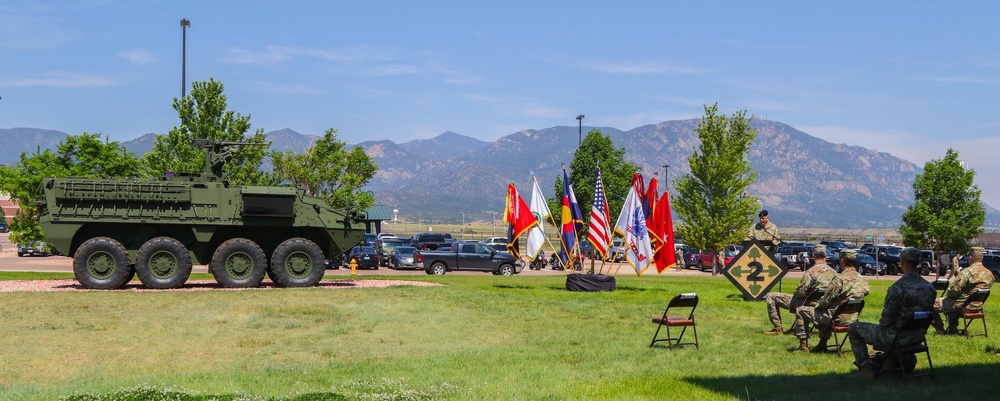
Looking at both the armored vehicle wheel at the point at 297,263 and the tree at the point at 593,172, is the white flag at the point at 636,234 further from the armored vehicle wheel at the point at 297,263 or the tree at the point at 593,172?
the tree at the point at 593,172

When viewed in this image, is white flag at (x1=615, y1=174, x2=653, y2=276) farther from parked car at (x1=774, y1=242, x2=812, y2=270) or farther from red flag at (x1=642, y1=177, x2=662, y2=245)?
parked car at (x1=774, y1=242, x2=812, y2=270)

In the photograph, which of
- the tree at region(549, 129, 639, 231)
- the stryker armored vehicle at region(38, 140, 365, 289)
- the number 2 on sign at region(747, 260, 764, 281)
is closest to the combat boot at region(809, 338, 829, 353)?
the number 2 on sign at region(747, 260, 764, 281)

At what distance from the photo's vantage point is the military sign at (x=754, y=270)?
69.4ft

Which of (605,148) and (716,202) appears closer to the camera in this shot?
(716,202)

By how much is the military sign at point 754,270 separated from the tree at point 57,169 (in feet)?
89.1

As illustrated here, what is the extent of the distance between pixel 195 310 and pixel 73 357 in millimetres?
6316

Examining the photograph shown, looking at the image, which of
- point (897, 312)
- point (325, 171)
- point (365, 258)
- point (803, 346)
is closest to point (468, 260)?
point (365, 258)

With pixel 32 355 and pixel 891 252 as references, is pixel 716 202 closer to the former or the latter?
pixel 891 252

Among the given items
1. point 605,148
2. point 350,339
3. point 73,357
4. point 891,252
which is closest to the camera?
point 73,357

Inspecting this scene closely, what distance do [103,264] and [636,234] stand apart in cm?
1324

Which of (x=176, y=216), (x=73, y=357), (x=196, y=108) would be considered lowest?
(x=73, y=357)

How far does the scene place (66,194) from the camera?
25.4 metres

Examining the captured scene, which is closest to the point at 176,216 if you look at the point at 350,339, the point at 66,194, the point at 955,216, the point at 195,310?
the point at 66,194

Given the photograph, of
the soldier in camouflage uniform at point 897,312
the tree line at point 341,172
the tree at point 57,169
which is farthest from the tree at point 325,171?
the soldier in camouflage uniform at point 897,312
